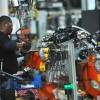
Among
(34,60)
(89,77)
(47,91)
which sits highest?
(34,60)

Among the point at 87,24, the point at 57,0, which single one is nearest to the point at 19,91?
the point at 87,24

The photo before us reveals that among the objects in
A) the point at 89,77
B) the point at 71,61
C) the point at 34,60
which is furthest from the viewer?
the point at 34,60

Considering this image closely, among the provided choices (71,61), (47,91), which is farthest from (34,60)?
(71,61)

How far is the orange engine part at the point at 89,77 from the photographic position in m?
6.71

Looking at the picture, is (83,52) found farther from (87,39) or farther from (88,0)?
(88,0)

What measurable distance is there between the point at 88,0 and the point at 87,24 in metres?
0.62

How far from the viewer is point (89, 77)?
678 centimetres

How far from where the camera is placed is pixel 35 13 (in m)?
7.97

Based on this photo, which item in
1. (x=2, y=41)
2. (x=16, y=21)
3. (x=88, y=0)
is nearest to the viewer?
(x=2, y=41)

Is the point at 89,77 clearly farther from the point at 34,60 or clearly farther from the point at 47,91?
the point at 34,60

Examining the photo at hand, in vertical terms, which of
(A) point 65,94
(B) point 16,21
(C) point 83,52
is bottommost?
(A) point 65,94

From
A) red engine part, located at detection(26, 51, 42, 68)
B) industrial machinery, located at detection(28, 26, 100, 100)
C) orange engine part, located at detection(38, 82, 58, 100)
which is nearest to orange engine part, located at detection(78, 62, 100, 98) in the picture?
industrial machinery, located at detection(28, 26, 100, 100)

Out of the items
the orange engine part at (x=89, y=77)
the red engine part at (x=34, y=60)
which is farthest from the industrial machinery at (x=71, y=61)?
the red engine part at (x=34, y=60)

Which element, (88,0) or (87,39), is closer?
(87,39)
